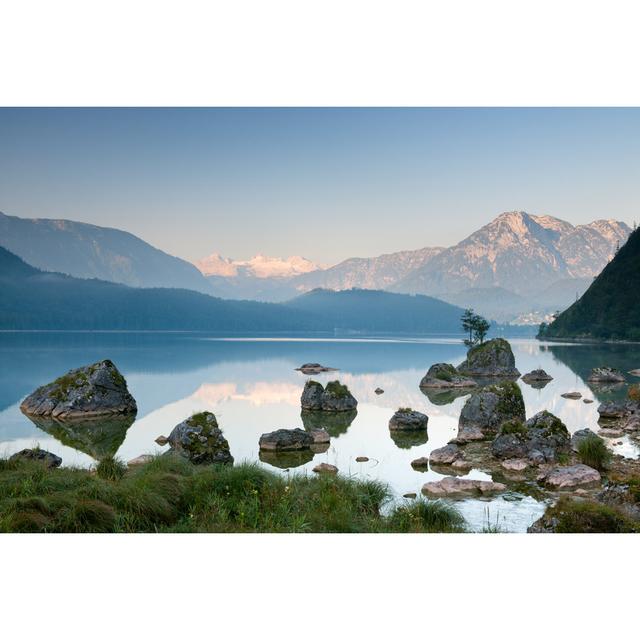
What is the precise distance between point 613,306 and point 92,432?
4695 inches

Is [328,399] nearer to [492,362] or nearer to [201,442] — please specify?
[201,442]

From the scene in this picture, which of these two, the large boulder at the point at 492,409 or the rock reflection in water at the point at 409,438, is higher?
the large boulder at the point at 492,409

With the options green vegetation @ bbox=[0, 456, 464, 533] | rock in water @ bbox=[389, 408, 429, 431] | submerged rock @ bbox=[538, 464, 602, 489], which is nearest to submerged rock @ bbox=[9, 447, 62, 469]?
green vegetation @ bbox=[0, 456, 464, 533]

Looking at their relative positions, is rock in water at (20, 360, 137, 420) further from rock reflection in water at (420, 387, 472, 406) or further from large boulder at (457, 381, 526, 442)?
rock reflection in water at (420, 387, 472, 406)

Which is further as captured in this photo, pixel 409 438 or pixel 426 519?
pixel 409 438

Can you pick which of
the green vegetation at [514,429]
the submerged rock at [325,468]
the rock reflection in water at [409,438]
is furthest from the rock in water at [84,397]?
the green vegetation at [514,429]

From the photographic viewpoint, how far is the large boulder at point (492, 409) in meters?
20.5

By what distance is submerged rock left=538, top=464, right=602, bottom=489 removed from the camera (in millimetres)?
12375

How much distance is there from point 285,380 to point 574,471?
1298 inches

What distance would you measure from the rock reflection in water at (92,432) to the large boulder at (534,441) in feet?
36.7

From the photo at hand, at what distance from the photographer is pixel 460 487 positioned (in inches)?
484

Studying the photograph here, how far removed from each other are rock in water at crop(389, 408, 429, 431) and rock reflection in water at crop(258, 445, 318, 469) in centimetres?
540

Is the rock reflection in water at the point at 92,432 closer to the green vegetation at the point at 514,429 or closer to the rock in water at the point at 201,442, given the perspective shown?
the rock in water at the point at 201,442

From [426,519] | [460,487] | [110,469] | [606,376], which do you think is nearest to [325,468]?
[460,487]
